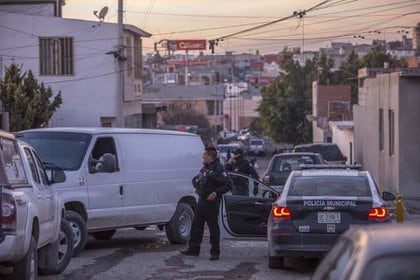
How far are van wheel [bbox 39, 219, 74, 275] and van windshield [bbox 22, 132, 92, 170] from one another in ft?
6.51

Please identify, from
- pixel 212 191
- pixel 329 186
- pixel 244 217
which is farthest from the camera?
pixel 244 217

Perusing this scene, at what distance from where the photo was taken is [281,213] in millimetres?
12359

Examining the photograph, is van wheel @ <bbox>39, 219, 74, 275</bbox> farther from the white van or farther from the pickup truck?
the white van

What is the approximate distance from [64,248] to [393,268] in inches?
351

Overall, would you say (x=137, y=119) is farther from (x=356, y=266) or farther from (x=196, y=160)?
(x=356, y=266)

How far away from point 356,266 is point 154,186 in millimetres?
11898

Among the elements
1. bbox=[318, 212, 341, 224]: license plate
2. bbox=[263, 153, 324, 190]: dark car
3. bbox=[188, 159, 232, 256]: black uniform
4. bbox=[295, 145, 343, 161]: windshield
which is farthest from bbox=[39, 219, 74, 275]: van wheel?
bbox=[295, 145, 343, 161]: windshield

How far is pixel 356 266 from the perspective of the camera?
4246 millimetres

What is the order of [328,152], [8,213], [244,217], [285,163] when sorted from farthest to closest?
[328,152], [285,163], [244,217], [8,213]

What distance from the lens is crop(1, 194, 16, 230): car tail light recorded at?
9.09 meters

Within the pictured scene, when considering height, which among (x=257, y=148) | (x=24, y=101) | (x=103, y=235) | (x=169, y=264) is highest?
(x=24, y=101)

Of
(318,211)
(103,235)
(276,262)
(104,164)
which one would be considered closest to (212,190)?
(276,262)

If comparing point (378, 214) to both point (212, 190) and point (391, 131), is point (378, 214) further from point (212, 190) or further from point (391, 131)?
point (391, 131)

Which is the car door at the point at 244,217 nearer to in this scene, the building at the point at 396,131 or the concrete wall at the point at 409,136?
the building at the point at 396,131
